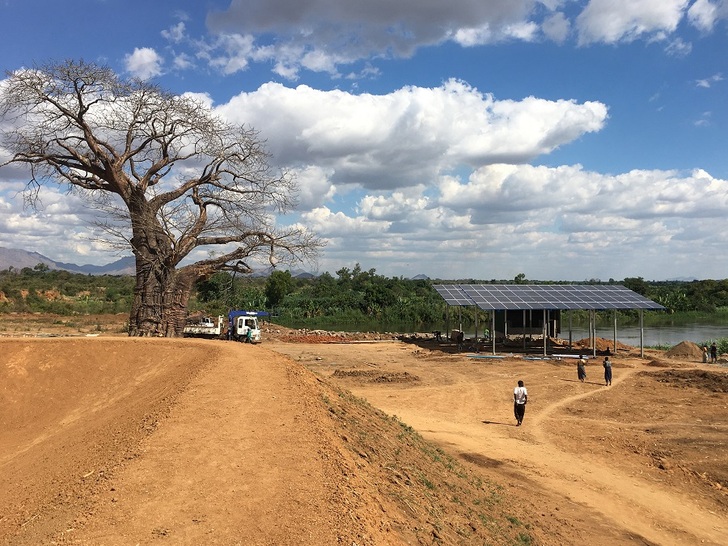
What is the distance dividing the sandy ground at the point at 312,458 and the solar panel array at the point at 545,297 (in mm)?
10383

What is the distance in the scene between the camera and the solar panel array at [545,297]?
3192 cm

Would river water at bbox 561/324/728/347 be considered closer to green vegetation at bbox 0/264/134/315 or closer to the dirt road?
the dirt road

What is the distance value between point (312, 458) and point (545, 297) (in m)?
29.8

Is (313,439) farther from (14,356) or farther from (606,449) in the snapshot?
(14,356)

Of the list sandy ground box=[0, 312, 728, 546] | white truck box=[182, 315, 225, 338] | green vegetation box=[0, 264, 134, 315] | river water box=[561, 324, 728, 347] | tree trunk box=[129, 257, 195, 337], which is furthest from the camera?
green vegetation box=[0, 264, 134, 315]

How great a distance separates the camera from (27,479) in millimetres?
7754

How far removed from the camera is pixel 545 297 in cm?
3416

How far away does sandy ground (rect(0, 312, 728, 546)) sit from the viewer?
5.71 m

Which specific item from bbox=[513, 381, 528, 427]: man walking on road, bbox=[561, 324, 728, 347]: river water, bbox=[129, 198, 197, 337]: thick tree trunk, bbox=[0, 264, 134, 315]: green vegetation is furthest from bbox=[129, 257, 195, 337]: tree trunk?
bbox=[561, 324, 728, 347]: river water

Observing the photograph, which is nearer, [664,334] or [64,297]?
[664,334]

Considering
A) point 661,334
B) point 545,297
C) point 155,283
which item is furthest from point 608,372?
point 661,334

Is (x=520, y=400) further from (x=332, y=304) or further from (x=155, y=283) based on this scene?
(x=332, y=304)

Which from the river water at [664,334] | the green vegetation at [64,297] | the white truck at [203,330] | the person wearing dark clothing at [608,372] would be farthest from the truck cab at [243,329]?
the river water at [664,334]

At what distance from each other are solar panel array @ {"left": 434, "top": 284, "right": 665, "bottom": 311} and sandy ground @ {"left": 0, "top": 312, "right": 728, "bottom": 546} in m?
10.4
